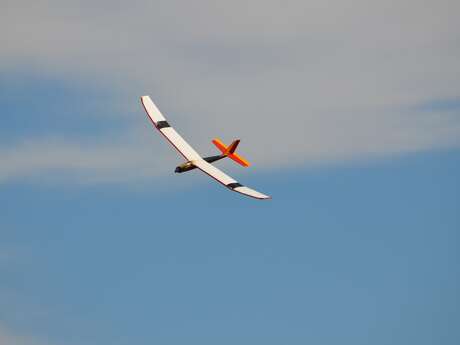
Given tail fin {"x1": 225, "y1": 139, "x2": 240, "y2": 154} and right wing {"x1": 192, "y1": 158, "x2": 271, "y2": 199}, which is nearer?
right wing {"x1": 192, "y1": 158, "x2": 271, "y2": 199}

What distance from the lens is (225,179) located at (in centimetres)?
12281

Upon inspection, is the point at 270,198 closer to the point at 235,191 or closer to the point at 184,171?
the point at 235,191

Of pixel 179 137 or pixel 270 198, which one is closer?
pixel 270 198

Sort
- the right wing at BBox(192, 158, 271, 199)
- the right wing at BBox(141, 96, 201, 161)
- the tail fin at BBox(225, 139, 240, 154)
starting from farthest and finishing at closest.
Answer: the tail fin at BBox(225, 139, 240, 154)
the right wing at BBox(141, 96, 201, 161)
the right wing at BBox(192, 158, 271, 199)

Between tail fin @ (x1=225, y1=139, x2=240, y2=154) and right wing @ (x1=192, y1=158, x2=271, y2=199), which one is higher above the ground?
tail fin @ (x1=225, y1=139, x2=240, y2=154)

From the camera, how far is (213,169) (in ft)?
412

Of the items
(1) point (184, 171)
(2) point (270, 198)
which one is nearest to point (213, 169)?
(1) point (184, 171)

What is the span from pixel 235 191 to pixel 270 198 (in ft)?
23.7

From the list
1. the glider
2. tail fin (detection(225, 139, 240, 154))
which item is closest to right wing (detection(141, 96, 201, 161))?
the glider

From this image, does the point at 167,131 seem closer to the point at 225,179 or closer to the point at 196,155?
the point at 196,155

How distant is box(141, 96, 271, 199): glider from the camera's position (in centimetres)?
12100

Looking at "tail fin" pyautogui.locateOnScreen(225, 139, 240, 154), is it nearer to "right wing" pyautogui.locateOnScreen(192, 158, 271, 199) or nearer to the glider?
the glider

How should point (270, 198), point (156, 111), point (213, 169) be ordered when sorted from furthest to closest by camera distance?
point (156, 111)
point (213, 169)
point (270, 198)

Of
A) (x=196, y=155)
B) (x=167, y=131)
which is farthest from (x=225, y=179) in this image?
(x=167, y=131)
